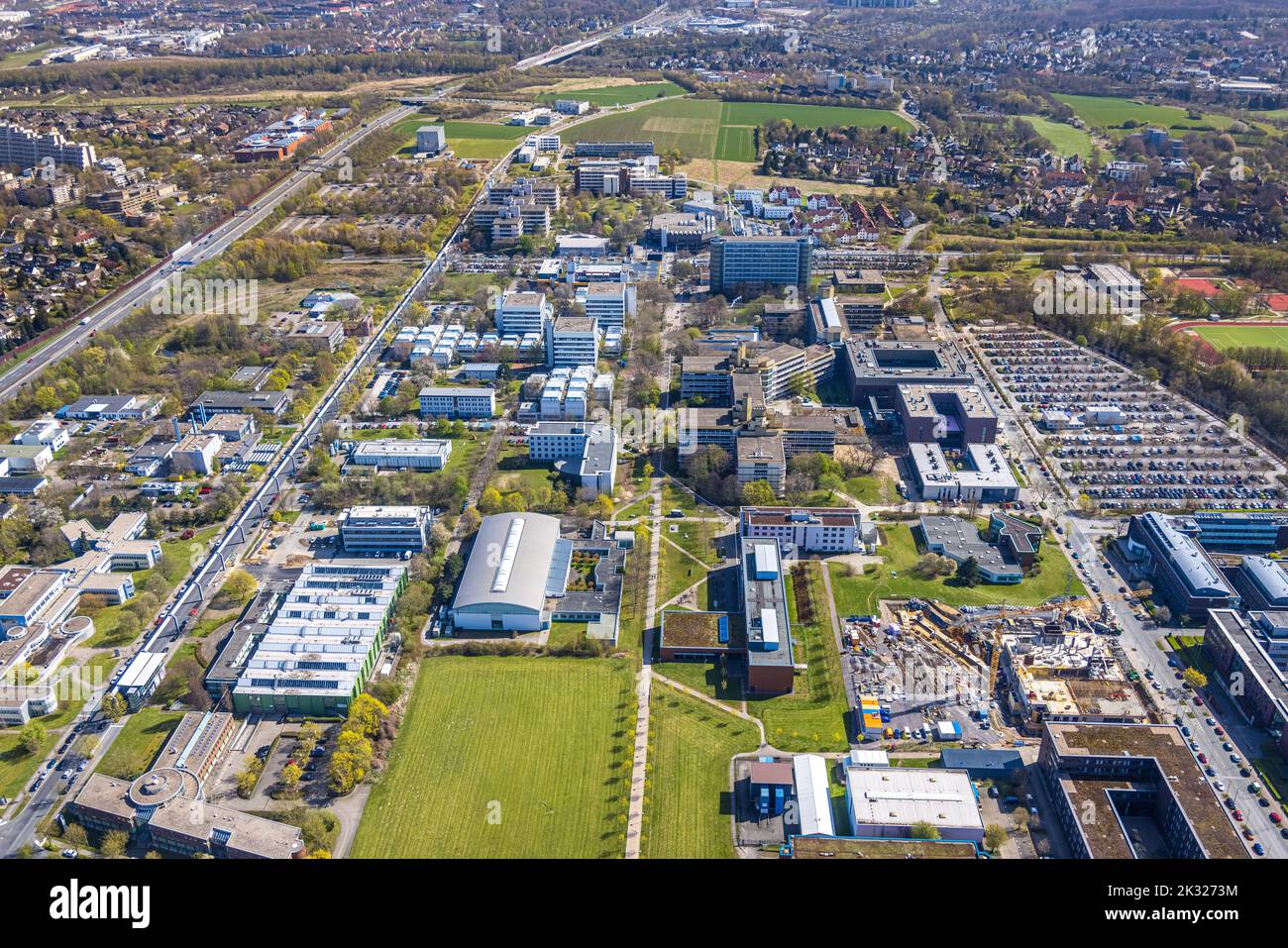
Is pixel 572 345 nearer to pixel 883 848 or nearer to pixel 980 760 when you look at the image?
pixel 980 760

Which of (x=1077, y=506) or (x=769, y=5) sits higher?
(x=769, y=5)

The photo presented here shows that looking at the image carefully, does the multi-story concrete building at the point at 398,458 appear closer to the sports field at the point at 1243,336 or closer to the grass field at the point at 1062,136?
the sports field at the point at 1243,336

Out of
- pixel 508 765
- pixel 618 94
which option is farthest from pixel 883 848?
pixel 618 94

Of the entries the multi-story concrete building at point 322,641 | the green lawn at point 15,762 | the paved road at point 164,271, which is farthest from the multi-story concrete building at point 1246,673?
the paved road at point 164,271

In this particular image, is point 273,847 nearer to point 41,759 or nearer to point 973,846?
point 41,759

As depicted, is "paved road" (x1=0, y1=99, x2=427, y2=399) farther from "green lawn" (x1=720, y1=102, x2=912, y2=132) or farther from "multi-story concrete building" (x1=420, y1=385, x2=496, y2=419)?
"green lawn" (x1=720, y1=102, x2=912, y2=132)
